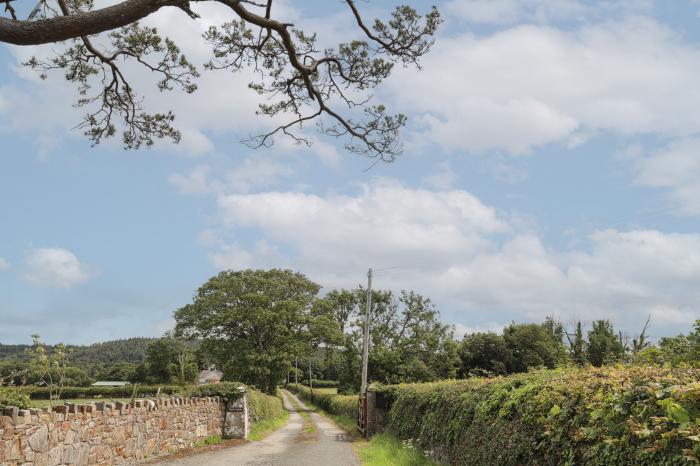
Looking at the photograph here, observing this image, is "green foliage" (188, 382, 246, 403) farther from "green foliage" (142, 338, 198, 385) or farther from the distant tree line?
"green foliage" (142, 338, 198, 385)

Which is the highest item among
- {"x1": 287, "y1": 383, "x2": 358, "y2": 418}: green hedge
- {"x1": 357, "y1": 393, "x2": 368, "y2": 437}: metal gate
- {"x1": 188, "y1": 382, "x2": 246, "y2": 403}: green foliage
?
{"x1": 188, "y1": 382, "x2": 246, "y2": 403}: green foliage

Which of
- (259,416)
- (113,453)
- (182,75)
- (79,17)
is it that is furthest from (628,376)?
(259,416)

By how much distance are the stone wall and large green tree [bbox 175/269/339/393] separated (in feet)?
82.6

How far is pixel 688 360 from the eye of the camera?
6309 mm

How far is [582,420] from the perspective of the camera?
17.5 feet

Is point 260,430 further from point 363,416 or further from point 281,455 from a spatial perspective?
point 281,455

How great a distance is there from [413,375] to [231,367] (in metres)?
14.8

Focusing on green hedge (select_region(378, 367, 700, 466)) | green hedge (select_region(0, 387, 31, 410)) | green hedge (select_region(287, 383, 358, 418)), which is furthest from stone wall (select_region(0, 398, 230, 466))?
green hedge (select_region(287, 383, 358, 418))

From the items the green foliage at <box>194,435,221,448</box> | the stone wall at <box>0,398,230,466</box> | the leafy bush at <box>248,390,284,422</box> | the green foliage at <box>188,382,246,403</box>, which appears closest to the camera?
the stone wall at <box>0,398,230,466</box>

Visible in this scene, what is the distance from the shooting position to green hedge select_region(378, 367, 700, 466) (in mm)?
3947

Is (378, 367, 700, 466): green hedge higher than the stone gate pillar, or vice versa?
(378, 367, 700, 466): green hedge

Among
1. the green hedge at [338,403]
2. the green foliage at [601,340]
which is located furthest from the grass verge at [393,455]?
the green foliage at [601,340]

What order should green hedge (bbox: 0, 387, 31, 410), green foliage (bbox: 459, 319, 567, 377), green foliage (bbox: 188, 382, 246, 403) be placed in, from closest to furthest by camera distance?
green hedge (bbox: 0, 387, 31, 410)
green foliage (bbox: 188, 382, 246, 403)
green foliage (bbox: 459, 319, 567, 377)

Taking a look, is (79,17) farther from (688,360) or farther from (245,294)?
(245,294)
